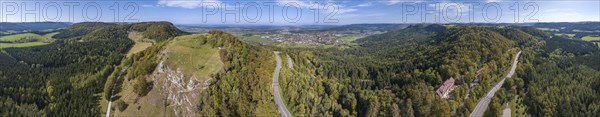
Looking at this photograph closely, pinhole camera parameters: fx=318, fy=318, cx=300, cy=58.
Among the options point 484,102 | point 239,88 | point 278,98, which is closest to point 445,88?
point 484,102

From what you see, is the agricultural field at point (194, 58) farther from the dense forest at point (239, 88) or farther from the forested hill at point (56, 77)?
the forested hill at point (56, 77)

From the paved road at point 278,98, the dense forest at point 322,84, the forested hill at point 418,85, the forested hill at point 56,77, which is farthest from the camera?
the forested hill at point 418,85

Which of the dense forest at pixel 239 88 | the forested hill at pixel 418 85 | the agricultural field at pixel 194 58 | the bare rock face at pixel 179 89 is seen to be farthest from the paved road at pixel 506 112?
the bare rock face at pixel 179 89

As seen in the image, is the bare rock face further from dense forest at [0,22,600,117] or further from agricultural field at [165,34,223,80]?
dense forest at [0,22,600,117]

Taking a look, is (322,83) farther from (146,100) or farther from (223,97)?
(146,100)

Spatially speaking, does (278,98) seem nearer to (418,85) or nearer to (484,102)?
(418,85)

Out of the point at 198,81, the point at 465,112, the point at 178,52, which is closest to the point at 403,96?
the point at 465,112
